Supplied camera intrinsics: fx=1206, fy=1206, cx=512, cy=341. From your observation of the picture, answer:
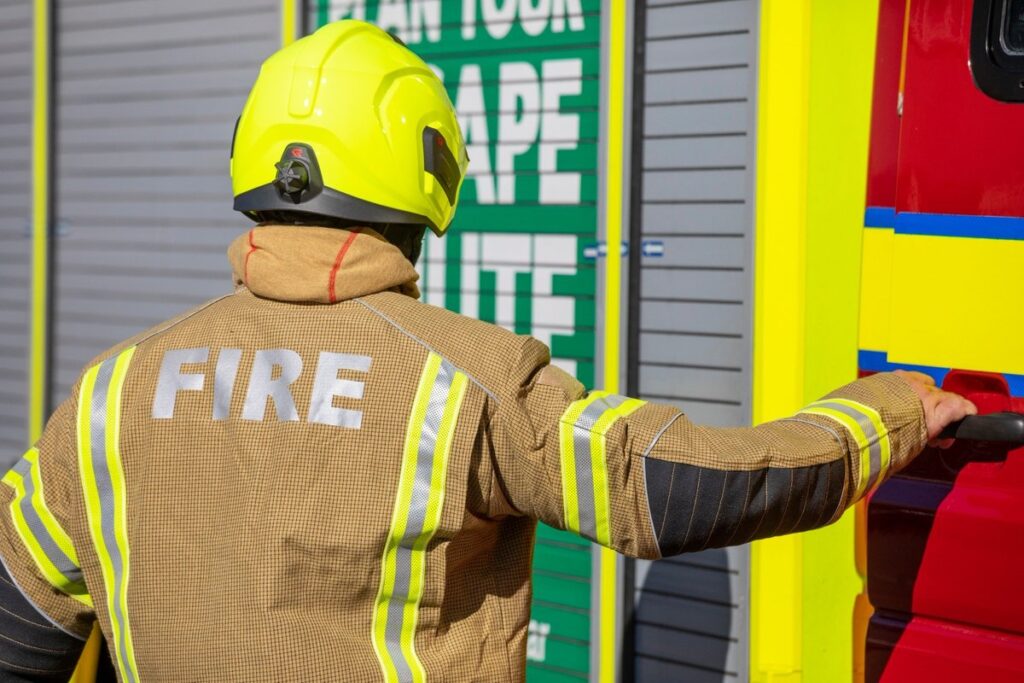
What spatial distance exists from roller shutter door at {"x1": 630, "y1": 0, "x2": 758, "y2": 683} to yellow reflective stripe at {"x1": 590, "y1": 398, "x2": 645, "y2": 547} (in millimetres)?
1884

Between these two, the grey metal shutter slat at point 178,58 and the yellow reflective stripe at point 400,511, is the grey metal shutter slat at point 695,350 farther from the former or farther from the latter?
the yellow reflective stripe at point 400,511

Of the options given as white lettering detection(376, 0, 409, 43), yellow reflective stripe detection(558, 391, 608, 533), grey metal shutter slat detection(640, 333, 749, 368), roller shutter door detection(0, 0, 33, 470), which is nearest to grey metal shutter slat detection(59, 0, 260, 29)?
roller shutter door detection(0, 0, 33, 470)

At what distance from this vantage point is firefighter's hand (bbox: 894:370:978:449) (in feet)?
5.87

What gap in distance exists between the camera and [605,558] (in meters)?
3.71

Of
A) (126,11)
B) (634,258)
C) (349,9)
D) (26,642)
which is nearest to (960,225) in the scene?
(26,642)

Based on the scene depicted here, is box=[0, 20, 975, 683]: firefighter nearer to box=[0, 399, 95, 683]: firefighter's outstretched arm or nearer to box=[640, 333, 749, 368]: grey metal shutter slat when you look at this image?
box=[0, 399, 95, 683]: firefighter's outstretched arm

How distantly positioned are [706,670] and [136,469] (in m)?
2.28

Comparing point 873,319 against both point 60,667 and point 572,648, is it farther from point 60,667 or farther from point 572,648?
point 572,648

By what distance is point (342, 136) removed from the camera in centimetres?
182

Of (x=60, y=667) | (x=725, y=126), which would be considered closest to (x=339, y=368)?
(x=60, y=667)

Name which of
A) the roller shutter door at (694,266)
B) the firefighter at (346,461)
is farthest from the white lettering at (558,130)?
the firefighter at (346,461)

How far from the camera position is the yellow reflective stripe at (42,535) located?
1.84 metres

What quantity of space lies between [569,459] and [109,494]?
0.69 metres

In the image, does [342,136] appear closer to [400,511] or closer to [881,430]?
[400,511]
